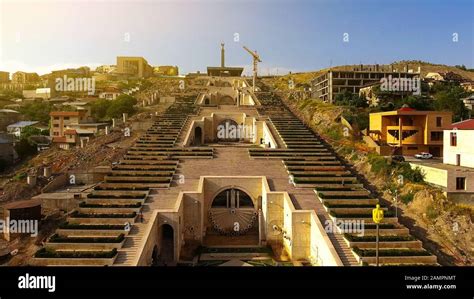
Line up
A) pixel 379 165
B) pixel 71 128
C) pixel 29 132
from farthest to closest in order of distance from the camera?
pixel 29 132 < pixel 71 128 < pixel 379 165

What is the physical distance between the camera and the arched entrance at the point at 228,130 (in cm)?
5531

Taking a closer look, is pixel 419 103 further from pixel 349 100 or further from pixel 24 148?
pixel 24 148

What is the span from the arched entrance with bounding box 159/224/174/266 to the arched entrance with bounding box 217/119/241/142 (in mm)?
31577

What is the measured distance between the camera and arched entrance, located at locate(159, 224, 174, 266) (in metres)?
23.7

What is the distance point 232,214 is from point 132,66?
365 feet

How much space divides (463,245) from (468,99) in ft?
140

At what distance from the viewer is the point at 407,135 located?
41.1m

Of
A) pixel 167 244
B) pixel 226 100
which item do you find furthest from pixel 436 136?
pixel 226 100

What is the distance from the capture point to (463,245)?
897 inches

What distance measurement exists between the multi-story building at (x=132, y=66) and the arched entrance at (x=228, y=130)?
78.4 m

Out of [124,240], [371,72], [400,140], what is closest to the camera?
[124,240]
